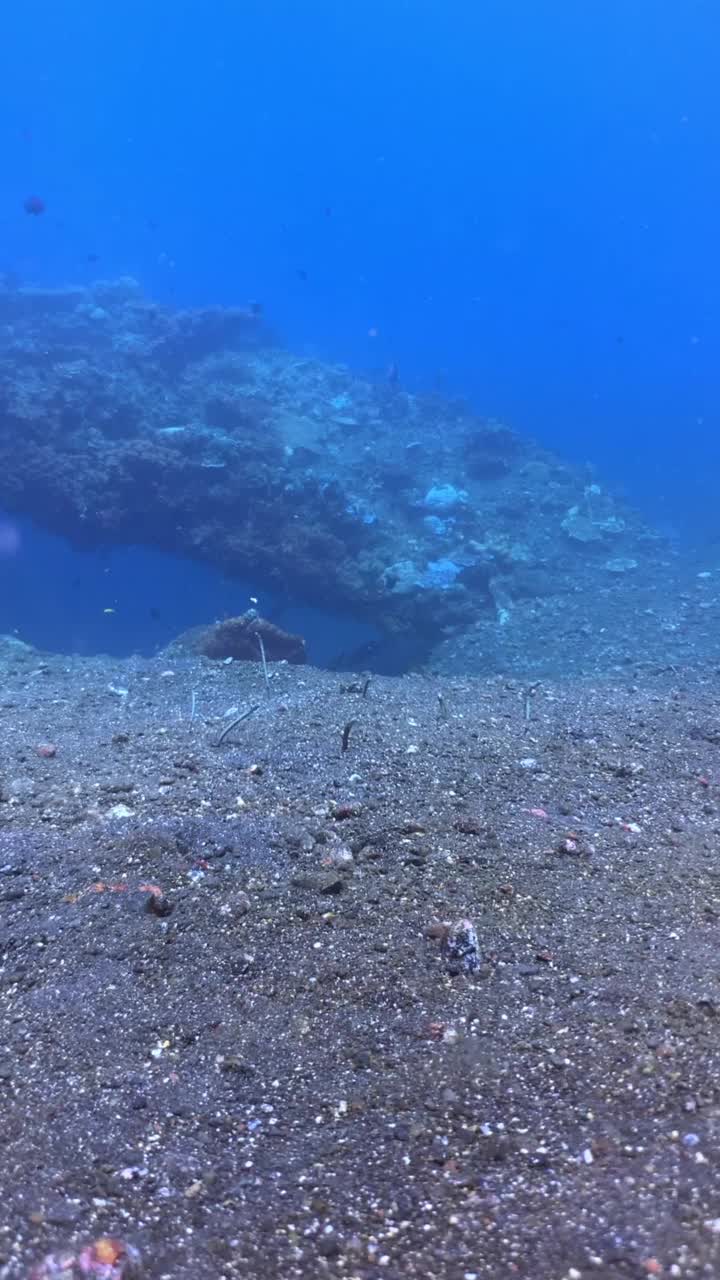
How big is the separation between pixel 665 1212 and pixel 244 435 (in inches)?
802

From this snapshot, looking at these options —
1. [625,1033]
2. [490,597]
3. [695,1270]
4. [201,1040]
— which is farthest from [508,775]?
[490,597]

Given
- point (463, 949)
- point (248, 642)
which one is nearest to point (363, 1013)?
point (463, 949)

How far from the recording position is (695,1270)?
196 cm

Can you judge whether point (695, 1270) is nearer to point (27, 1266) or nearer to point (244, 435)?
point (27, 1266)

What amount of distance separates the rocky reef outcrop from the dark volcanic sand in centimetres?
1013

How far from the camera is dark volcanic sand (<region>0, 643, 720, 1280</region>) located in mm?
2242

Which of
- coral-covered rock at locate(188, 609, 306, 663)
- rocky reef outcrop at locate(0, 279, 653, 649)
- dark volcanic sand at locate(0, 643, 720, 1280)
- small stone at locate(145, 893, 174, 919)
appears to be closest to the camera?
dark volcanic sand at locate(0, 643, 720, 1280)

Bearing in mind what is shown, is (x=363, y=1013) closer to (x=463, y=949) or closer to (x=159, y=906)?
(x=463, y=949)

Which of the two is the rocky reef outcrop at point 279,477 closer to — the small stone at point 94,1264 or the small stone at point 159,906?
the small stone at point 159,906

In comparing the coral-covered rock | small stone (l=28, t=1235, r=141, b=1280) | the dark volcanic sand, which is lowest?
small stone (l=28, t=1235, r=141, b=1280)

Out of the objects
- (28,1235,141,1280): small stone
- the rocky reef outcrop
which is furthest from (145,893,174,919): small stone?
the rocky reef outcrop

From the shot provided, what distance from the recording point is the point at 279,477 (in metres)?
17.4

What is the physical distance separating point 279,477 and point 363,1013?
612 inches

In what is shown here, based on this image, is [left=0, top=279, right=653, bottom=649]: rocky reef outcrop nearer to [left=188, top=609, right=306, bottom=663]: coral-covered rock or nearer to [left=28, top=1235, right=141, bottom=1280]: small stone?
[left=188, top=609, right=306, bottom=663]: coral-covered rock
